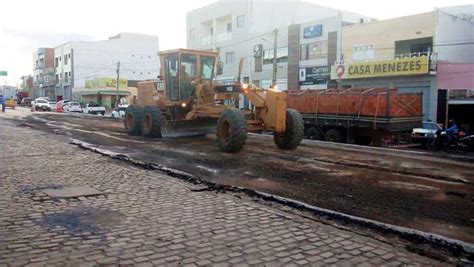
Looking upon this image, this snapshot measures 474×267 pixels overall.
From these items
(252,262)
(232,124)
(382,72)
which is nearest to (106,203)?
(252,262)

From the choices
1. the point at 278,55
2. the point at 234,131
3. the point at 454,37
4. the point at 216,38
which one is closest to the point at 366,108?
the point at 234,131

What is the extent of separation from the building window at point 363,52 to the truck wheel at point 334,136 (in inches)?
572

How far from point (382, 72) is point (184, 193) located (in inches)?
986

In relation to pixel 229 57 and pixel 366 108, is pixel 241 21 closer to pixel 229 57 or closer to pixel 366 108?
pixel 229 57

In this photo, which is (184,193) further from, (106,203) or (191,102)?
(191,102)

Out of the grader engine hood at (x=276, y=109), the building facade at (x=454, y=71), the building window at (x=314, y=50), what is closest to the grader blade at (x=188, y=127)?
the grader engine hood at (x=276, y=109)

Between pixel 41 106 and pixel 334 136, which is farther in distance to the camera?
pixel 41 106

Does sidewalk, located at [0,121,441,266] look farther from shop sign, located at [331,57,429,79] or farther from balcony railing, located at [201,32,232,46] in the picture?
balcony railing, located at [201,32,232,46]

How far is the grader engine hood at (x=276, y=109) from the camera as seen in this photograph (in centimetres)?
1282

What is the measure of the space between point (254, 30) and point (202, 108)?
102 ft

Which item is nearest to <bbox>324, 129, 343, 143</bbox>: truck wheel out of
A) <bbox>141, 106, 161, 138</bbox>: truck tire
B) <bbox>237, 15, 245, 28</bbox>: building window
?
<bbox>141, 106, 161, 138</bbox>: truck tire

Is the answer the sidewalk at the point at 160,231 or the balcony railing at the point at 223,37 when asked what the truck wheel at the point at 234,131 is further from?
the balcony railing at the point at 223,37

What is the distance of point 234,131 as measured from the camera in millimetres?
12477

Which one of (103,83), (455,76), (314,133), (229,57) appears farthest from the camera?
(103,83)
